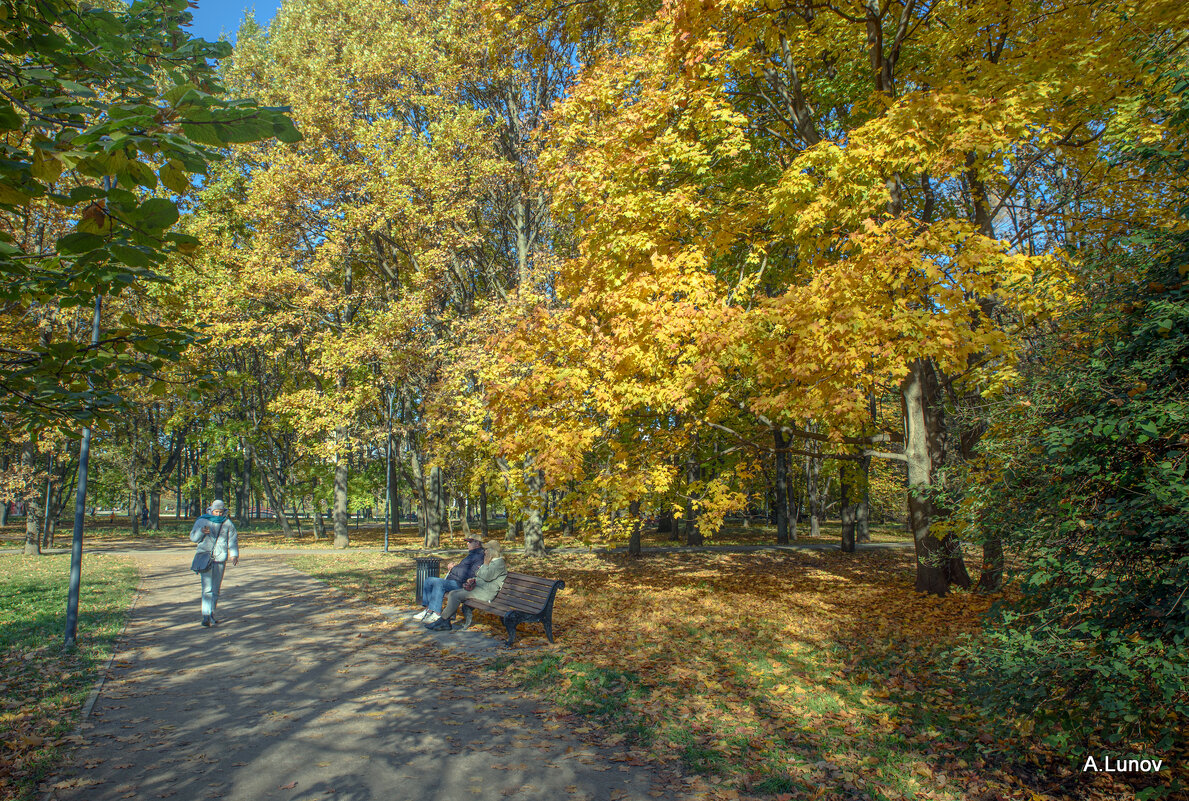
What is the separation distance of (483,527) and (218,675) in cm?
2797

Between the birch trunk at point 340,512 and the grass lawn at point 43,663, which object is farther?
the birch trunk at point 340,512

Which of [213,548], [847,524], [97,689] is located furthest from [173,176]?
[847,524]

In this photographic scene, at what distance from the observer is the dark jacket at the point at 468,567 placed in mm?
8945

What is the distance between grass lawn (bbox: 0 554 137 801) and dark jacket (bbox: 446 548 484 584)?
3.99 metres

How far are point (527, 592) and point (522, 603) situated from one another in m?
0.19

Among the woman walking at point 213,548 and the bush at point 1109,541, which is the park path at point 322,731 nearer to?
the woman walking at point 213,548

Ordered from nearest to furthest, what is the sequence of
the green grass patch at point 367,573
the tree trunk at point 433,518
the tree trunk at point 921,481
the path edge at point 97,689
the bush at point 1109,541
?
the bush at point 1109,541
the path edge at point 97,689
the tree trunk at point 921,481
the green grass patch at point 367,573
the tree trunk at point 433,518

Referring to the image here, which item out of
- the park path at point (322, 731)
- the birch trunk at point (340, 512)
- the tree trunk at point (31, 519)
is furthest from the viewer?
the birch trunk at point (340, 512)

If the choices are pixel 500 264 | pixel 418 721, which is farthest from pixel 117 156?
pixel 500 264

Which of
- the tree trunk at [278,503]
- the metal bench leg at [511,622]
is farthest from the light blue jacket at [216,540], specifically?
the tree trunk at [278,503]

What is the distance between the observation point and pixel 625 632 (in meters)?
8.37

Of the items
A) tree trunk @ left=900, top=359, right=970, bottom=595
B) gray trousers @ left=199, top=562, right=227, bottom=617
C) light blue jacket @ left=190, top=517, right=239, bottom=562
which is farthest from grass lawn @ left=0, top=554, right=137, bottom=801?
tree trunk @ left=900, top=359, right=970, bottom=595

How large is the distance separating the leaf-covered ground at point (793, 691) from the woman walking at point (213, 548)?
10.4ft

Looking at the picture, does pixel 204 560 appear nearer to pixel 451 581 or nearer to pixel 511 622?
pixel 451 581
